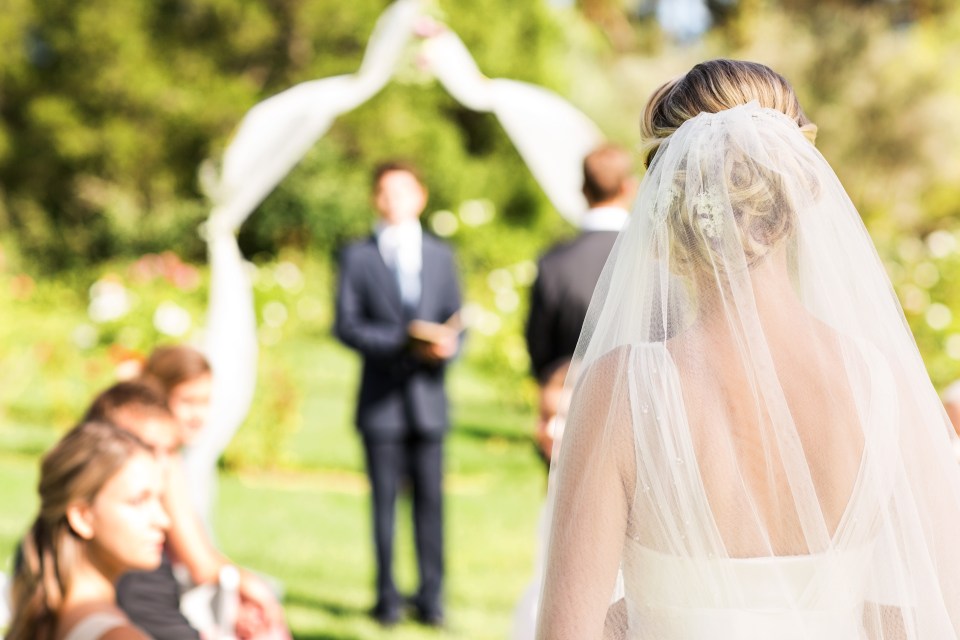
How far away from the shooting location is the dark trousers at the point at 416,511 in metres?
5.43

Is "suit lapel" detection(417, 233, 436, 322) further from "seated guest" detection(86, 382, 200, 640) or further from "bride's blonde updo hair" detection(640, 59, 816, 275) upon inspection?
"bride's blonde updo hair" detection(640, 59, 816, 275)

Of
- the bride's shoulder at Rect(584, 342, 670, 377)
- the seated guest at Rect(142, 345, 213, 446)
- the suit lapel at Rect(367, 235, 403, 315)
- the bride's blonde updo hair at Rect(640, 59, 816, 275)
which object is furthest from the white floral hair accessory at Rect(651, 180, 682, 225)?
the suit lapel at Rect(367, 235, 403, 315)

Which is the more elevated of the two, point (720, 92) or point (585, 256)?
point (585, 256)

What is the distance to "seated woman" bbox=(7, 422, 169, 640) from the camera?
2615mm

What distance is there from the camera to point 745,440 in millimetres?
1714

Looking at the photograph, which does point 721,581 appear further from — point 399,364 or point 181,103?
point 181,103

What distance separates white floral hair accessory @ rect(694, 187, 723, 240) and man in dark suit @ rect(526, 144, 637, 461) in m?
2.74

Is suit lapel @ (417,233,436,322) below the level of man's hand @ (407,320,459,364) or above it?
above

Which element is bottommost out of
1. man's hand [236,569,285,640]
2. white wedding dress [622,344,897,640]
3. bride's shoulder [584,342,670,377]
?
man's hand [236,569,285,640]

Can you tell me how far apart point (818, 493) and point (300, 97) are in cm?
524

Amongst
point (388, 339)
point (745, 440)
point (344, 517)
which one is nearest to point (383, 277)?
point (388, 339)

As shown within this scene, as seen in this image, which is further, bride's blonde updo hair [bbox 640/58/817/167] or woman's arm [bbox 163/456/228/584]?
woman's arm [bbox 163/456/228/584]

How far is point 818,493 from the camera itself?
1745 millimetres

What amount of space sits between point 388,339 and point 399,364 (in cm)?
16
